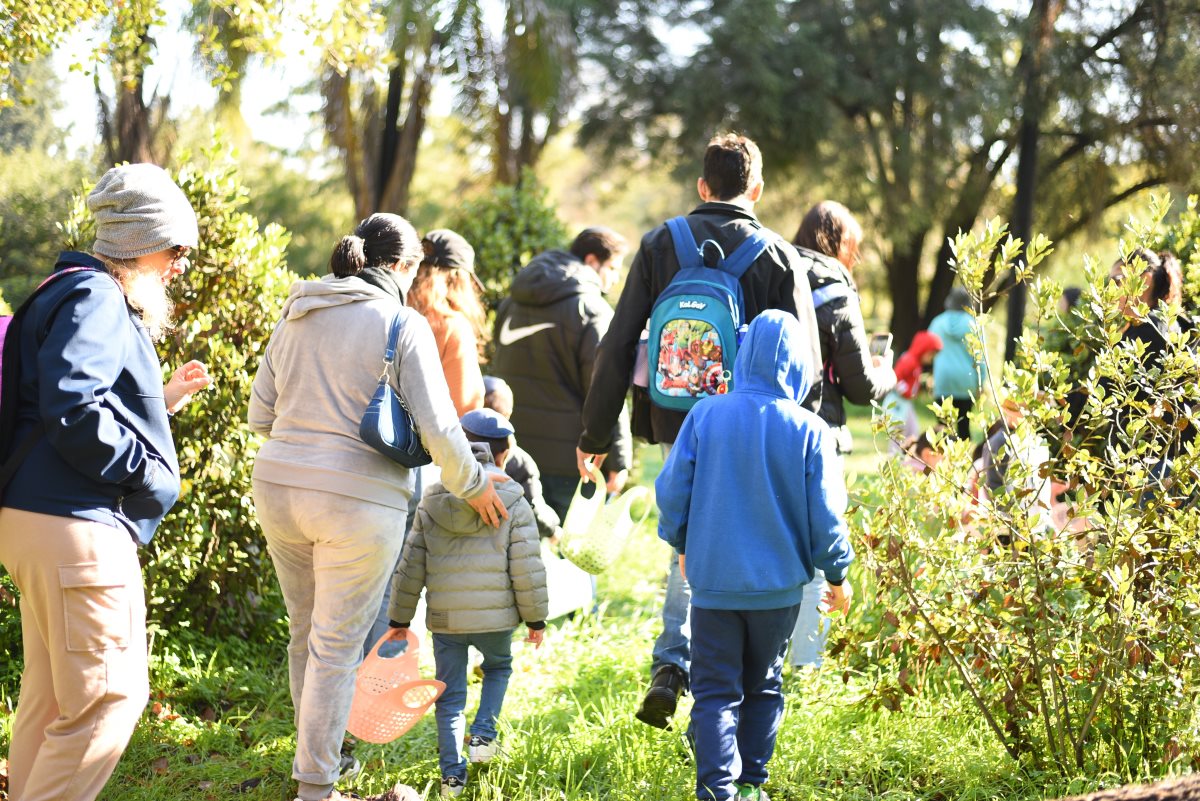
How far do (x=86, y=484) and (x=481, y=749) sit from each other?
5.89 ft

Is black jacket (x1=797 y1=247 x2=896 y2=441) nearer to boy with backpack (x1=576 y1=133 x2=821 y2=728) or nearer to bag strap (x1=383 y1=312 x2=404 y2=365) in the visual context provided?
boy with backpack (x1=576 y1=133 x2=821 y2=728)

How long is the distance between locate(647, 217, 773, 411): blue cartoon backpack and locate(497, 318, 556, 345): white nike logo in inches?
70.5

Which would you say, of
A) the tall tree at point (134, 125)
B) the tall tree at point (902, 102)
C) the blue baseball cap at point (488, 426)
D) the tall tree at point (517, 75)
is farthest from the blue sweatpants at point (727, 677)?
the tall tree at point (902, 102)

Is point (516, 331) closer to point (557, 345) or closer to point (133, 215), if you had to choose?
point (557, 345)

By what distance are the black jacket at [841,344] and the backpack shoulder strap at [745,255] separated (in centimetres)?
48

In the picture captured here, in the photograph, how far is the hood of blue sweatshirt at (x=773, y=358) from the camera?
359 centimetres

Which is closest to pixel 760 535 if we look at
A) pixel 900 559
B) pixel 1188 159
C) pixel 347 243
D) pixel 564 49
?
pixel 900 559

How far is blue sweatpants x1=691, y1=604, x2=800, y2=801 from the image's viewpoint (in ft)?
11.8

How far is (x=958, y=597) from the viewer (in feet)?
12.6

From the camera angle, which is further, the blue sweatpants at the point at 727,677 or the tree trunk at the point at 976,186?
the tree trunk at the point at 976,186

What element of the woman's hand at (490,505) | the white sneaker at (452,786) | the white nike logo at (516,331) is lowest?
the white sneaker at (452,786)

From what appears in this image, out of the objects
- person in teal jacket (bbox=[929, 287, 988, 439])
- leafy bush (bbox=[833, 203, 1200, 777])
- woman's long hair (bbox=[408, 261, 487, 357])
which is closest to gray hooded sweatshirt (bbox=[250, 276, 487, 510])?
woman's long hair (bbox=[408, 261, 487, 357])

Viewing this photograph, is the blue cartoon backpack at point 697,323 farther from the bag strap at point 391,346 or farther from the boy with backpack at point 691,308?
the bag strap at point 391,346

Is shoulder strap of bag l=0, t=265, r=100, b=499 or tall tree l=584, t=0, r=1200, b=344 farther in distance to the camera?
tall tree l=584, t=0, r=1200, b=344
